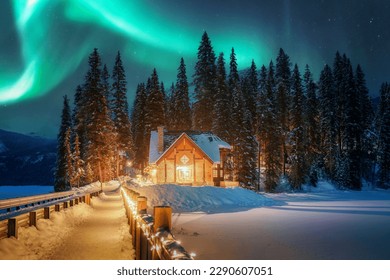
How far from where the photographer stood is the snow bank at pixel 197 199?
23109mm

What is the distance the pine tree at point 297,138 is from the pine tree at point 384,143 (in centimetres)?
1332

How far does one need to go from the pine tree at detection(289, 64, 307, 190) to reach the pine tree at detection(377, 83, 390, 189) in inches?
524

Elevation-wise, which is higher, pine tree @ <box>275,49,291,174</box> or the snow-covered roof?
pine tree @ <box>275,49,291,174</box>

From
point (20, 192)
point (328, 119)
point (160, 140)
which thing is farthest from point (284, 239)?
point (20, 192)

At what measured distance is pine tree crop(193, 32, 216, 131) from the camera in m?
66.0

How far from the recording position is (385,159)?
60.4 meters

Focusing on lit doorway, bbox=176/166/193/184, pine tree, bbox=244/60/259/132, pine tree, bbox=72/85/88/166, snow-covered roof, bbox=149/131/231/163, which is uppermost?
pine tree, bbox=244/60/259/132

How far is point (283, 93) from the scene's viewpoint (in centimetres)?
6656

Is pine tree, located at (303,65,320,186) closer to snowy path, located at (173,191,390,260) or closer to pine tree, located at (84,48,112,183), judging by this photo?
pine tree, located at (84,48,112,183)

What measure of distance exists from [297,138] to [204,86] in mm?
20604

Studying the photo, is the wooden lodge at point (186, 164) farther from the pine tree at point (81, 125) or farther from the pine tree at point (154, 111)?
the pine tree at point (81, 125)

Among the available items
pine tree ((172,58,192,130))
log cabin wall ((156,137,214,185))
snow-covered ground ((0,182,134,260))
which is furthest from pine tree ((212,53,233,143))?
snow-covered ground ((0,182,134,260))

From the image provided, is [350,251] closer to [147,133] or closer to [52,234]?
[52,234]

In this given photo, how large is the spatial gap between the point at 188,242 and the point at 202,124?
55052 mm
